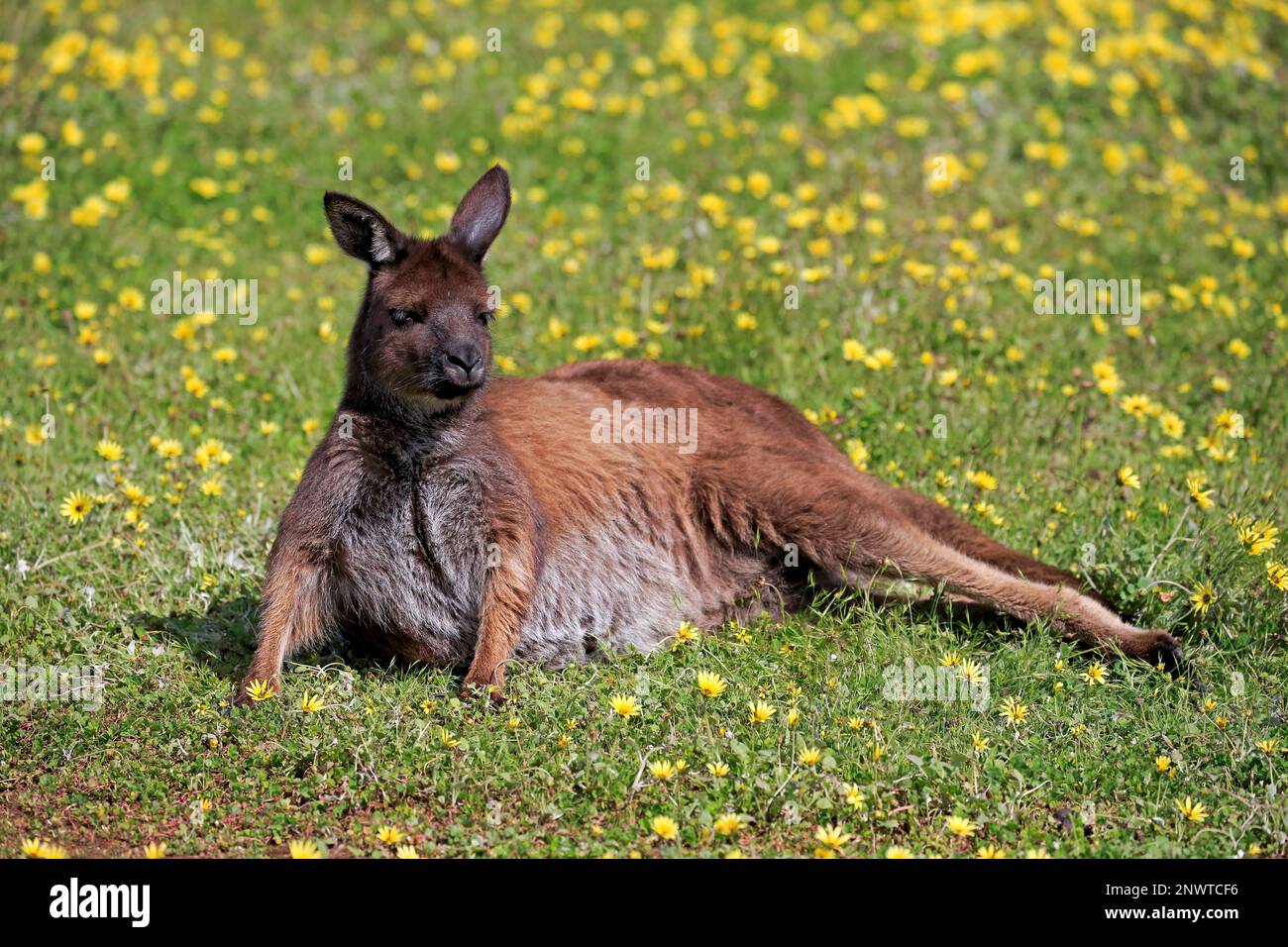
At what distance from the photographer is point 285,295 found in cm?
823

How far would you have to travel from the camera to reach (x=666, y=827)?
4184 mm

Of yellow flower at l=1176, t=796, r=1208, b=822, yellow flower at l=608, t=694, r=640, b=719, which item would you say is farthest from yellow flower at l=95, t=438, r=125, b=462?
yellow flower at l=1176, t=796, r=1208, b=822

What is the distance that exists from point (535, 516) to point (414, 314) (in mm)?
884

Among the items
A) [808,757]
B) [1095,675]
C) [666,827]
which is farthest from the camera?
[1095,675]

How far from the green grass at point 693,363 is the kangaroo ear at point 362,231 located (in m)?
1.50

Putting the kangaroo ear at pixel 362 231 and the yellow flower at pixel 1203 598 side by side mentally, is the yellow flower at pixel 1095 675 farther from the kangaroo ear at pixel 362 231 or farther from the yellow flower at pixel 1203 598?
the kangaroo ear at pixel 362 231

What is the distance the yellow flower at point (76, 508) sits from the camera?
591 centimetres

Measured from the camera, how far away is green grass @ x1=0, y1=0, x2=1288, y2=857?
14.8 feet

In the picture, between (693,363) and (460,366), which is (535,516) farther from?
(693,363)

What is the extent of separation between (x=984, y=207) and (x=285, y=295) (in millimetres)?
4486

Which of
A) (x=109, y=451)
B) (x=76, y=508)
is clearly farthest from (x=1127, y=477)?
(x=76, y=508)

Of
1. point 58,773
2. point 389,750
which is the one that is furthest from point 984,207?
point 58,773

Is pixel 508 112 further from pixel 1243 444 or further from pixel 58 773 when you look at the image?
pixel 58 773

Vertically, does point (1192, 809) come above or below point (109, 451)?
below
